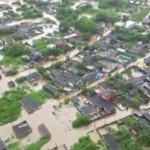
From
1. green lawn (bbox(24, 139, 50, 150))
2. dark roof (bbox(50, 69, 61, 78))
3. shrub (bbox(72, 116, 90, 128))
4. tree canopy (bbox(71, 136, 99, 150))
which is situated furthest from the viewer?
dark roof (bbox(50, 69, 61, 78))

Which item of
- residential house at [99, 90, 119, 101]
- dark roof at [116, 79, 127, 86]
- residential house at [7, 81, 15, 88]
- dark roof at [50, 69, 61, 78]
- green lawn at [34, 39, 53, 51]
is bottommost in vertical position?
green lawn at [34, 39, 53, 51]

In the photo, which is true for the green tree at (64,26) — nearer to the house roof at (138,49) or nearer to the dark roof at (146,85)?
the house roof at (138,49)

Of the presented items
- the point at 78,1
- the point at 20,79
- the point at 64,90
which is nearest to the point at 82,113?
the point at 64,90

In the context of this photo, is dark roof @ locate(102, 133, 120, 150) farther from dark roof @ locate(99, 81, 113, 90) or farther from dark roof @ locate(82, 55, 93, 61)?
dark roof @ locate(82, 55, 93, 61)

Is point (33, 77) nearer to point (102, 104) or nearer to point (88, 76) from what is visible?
point (88, 76)

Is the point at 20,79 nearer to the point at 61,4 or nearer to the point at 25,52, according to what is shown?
the point at 25,52

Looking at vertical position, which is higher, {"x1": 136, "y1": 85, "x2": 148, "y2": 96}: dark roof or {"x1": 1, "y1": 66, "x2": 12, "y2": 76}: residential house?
{"x1": 136, "y1": 85, "x2": 148, "y2": 96}: dark roof

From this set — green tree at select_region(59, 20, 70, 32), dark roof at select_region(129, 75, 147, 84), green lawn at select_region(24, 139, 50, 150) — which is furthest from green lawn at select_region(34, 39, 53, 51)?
green lawn at select_region(24, 139, 50, 150)
